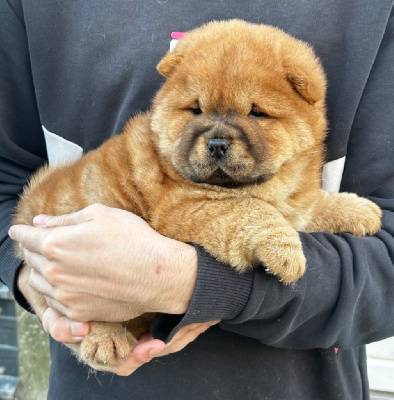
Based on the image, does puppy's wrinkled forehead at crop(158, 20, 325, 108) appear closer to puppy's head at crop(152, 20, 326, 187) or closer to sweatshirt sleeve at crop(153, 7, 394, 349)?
puppy's head at crop(152, 20, 326, 187)

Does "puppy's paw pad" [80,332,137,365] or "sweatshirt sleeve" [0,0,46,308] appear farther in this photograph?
"sweatshirt sleeve" [0,0,46,308]

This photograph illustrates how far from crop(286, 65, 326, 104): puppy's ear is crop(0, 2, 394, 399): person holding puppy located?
13 cm

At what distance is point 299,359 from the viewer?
1.77m

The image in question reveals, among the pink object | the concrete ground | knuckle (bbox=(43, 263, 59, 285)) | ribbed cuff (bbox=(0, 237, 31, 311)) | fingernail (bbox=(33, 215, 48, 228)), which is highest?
the pink object

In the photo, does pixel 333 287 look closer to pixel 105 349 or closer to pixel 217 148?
pixel 217 148

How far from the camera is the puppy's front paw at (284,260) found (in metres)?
1.43

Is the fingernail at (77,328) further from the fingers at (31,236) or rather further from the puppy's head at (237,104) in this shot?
the puppy's head at (237,104)

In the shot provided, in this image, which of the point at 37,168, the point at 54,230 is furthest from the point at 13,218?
the point at 54,230

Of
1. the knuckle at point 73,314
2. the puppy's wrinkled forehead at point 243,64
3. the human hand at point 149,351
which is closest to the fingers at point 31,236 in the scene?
the knuckle at point 73,314

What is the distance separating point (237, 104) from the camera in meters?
1.61

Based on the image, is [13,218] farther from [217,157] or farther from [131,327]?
[217,157]

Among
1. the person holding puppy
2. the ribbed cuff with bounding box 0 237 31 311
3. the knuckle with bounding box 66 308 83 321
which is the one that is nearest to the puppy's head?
the person holding puppy

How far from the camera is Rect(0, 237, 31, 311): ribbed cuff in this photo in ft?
6.10

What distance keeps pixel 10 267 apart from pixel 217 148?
1.03 meters
